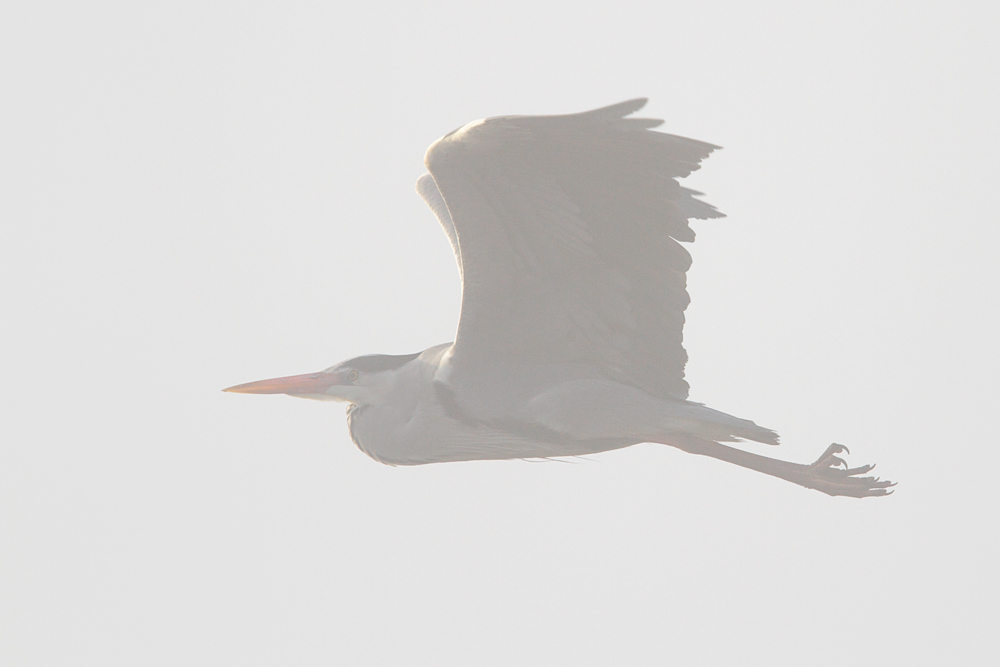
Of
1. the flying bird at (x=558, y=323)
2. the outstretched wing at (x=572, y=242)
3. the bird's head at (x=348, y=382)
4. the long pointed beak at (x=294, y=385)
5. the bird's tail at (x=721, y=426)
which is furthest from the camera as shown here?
the long pointed beak at (x=294, y=385)

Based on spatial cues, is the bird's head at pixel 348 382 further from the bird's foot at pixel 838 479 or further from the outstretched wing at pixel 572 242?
the bird's foot at pixel 838 479

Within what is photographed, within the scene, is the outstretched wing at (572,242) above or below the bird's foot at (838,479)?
above

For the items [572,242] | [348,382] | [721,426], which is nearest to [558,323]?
[572,242]

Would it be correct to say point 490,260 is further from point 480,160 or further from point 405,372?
point 405,372

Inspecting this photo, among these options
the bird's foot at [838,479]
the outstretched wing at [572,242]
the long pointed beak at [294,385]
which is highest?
the outstretched wing at [572,242]

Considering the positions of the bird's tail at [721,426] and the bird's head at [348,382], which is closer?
the bird's tail at [721,426]

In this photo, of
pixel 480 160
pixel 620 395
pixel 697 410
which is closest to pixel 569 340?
pixel 620 395

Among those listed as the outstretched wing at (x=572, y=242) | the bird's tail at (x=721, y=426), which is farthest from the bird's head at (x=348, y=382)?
the bird's tail at (x=721, y=426)
